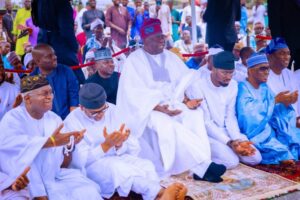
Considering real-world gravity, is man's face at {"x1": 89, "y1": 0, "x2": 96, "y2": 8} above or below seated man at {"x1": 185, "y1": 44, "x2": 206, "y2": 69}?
above

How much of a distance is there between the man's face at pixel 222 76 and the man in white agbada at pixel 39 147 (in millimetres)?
2113

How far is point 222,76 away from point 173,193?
1.82 metres

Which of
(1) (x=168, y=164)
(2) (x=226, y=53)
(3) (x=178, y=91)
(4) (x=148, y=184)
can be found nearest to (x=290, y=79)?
(2) (x=226, y=53)

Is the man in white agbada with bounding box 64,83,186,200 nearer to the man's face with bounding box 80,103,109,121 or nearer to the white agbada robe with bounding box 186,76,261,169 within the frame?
the man's face with bounding box 80,103,109,121

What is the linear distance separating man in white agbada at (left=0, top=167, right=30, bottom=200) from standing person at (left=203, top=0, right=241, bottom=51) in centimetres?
392

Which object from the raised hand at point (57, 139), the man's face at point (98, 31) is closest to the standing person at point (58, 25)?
the raised hand at point (57, 139)

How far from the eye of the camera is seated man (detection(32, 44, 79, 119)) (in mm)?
4902

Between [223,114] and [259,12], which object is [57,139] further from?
[259,12]

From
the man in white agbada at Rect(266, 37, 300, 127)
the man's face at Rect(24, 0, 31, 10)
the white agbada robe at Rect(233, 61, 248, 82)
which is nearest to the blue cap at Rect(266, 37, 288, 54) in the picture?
the man in white agbada at Rect(266, 37, 300, 127)

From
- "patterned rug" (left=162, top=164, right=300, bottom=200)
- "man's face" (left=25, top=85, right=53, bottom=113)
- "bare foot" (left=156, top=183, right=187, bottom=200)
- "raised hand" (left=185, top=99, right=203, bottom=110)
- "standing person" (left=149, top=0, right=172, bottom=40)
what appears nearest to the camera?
"man's face" (left=25, top=85, right=53, bottom=113)

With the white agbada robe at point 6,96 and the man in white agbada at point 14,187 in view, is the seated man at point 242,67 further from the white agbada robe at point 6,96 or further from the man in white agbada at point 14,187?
the man in white agbada at point 14,187

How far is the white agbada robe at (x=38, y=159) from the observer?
3391 millimetres

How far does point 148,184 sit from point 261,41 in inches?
196

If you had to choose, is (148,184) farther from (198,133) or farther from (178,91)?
(178,91)
